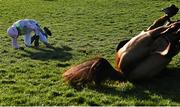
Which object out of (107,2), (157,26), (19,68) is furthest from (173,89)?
(107,2)

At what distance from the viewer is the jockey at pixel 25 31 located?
12922 millimetres

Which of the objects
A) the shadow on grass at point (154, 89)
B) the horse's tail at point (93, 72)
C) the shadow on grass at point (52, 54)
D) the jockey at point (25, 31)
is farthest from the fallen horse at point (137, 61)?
the jockey at point (25, 31)

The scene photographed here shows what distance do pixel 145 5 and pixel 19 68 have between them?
50.7 ft

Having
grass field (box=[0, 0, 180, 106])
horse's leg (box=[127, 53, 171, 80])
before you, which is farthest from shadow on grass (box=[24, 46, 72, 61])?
horse's leg (box=[127, 53, 171, 80])

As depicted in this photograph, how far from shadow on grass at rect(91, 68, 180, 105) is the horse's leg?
15cm

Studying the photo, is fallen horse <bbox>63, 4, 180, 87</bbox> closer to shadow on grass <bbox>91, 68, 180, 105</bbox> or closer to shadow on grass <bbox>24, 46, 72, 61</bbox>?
shadow on grass <bbox>91, 68, 180, 105</bbox>

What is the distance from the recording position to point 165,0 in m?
26.6

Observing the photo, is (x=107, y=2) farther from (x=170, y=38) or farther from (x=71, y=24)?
(x=170, y=38)

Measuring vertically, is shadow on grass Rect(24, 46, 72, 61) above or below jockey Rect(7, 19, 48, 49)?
below

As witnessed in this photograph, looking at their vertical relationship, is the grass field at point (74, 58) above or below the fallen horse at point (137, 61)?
below

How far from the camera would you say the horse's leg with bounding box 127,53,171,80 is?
326 inches

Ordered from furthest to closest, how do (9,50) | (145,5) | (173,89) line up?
(145,5) → (9,50) → (173,89)

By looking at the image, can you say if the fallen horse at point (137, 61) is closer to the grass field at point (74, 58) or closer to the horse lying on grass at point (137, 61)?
the horse lying on grass at point (137, 61)

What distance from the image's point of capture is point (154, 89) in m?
8.05
